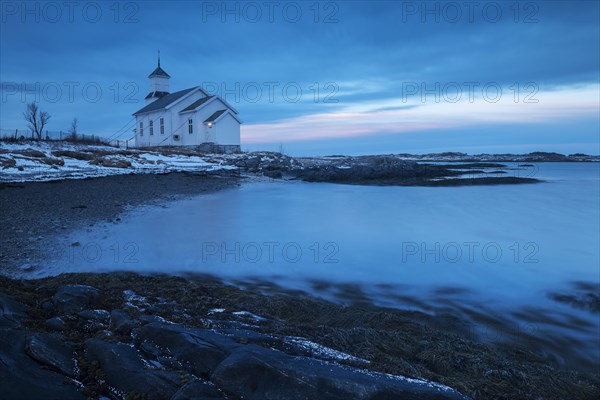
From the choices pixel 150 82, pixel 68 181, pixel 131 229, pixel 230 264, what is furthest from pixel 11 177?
pixel 150 82

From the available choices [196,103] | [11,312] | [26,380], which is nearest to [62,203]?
[11,312]

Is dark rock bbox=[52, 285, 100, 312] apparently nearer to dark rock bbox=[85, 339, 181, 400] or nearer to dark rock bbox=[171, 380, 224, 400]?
dark rock bbox=[85, 339, 181, 400]

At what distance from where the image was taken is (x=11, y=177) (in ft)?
48.7

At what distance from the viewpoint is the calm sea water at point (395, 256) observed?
511cm

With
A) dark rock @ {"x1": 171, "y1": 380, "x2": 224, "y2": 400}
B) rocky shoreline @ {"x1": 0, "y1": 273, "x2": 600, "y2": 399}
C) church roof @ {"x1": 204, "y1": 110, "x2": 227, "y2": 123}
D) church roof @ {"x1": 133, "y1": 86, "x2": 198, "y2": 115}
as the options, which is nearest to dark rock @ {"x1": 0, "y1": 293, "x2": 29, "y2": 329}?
rocky shoreline @ {"x1": 0, "y1": 273, "x2": 600, "y2": 399}

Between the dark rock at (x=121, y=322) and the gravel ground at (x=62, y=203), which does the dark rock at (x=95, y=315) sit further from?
the gravel ground at (x=62, y=203)

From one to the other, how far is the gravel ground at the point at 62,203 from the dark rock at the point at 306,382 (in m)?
4.44

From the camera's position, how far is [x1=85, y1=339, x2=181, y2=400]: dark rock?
2256 mm

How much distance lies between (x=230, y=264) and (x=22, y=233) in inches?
155

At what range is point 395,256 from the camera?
8.09m

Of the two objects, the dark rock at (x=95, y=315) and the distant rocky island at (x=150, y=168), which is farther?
the distant rocky island at (x=150, y=168)

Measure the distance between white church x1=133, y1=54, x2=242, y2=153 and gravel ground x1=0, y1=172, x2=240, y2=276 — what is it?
70.9 ft

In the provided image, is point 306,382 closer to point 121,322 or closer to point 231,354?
point 231,354

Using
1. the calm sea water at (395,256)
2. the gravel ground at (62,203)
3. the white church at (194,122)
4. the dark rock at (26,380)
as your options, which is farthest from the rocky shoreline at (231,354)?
the white church at (194,122)
